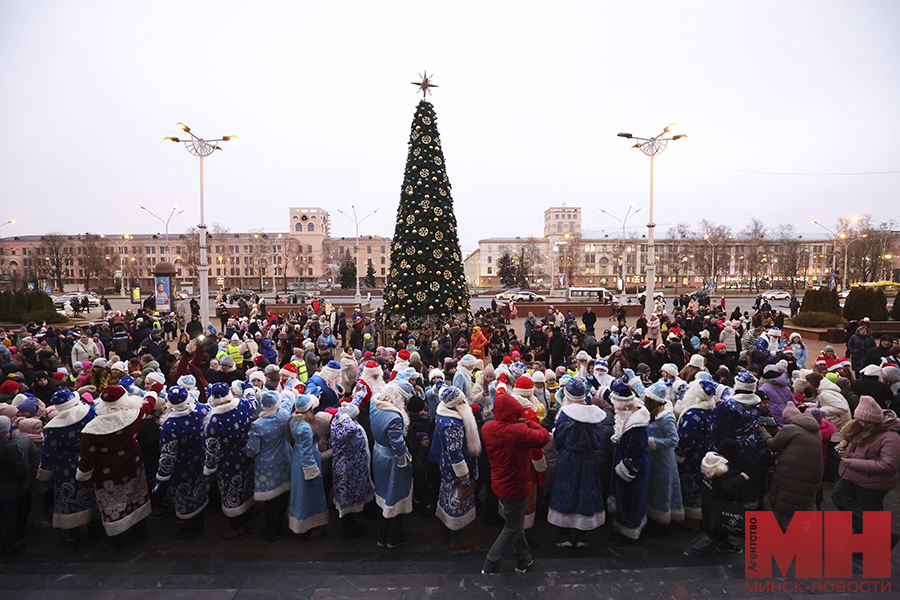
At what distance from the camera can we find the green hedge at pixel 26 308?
70.3 ft

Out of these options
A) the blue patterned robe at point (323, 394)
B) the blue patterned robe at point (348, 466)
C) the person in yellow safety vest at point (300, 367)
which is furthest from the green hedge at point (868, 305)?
the blue patterned robe at point (348, 466)

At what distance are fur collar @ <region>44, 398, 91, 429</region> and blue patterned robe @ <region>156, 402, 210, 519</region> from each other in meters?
0.80

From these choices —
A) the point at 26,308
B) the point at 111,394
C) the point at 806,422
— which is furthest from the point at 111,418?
the point at 26,308

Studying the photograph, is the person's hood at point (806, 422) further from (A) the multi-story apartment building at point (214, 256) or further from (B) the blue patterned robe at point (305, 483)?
(A) the multi-story apartment building at point (214, 256)

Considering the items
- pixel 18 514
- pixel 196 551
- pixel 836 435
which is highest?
pixel 836 435

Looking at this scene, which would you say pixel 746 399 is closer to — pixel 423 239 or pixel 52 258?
pixel 423 239

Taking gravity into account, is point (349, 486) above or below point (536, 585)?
above

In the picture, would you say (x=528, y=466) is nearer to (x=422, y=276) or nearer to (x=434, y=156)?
(x=422, y=276)

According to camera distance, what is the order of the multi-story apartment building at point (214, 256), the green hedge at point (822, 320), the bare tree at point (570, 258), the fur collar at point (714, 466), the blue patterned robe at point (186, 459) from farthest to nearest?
the multi-story apartment building at point (214, 256)
the bare tree at point (570, 258)
the green hedge at point (822, 320)
the blue patterned robe at point (186, 459)
the fur collar at point (714, 466)

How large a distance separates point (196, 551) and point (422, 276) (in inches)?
451

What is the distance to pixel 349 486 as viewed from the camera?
4445mm

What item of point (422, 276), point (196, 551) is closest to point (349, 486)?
point (196, 551)

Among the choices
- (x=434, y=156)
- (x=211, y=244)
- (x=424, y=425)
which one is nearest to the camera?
(x=424, y=425)

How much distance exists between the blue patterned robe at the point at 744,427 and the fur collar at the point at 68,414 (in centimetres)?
626
